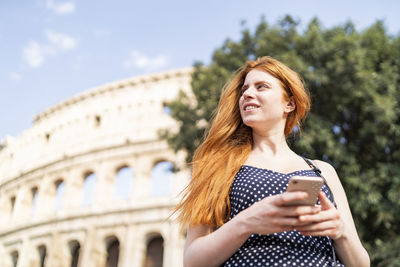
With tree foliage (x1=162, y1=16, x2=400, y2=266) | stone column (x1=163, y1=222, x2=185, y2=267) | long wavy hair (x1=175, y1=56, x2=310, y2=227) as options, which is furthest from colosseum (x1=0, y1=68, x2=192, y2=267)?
long wavy hair (x1=175, y1=56, x2=310, y2=227)

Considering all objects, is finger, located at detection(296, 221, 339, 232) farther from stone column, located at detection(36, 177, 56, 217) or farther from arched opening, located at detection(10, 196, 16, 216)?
arched opening, located at detection(10, 196, 16, 216)

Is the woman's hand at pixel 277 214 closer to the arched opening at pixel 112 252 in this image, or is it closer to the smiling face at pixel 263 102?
the smiling face at pixel 263 102

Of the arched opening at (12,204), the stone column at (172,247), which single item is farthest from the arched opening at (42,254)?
the stone column at (172,247)

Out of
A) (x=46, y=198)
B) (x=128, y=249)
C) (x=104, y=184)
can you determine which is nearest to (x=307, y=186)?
(x=128, y=249)

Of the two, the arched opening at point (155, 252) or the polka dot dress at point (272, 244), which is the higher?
the arched opening at point (155, 252)

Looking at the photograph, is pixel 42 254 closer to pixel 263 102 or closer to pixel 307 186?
pixel 263 102

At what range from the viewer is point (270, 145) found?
2086mm

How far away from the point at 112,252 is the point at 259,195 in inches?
776

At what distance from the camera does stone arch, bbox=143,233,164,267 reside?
18.3 m

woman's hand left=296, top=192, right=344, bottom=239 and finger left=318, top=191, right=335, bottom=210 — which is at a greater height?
finger left=318, top=191, right=335, bottom=210

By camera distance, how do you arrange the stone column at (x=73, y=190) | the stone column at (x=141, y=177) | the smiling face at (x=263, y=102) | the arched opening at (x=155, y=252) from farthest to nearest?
1. the stone column at (x=73, y=190)
2. the stone column at (x=141, y=177)
3. the arched opening at (x=155, y=252)
4. the smiling face at (x=263, y=102)

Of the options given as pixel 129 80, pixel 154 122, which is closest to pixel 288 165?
pixel 154 122

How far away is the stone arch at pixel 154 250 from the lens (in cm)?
1830

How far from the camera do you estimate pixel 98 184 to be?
2105 cm
